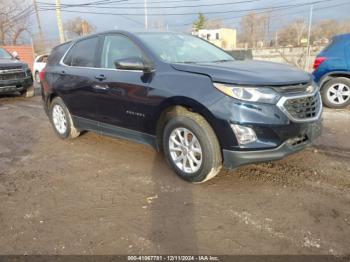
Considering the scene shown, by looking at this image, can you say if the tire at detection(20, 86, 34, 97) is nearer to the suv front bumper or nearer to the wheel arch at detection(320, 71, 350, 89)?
the wheel arch at detection(320, 71, 350, 89)

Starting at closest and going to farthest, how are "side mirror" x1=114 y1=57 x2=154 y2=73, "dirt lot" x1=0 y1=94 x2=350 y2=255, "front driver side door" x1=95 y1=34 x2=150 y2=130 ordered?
"dirt lot" x1=0 y1=94 x2=350 y2=255, "side mirror" x1=114 y1=57 x2=154 y2=73, "front driver side door" x1=95 y1=34 x2=150 y2=130

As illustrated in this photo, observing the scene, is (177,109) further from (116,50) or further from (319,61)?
(319,61)

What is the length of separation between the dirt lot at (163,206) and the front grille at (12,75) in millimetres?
6193

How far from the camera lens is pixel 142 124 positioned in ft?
13.9

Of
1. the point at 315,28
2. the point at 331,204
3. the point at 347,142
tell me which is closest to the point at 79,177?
the point at 331,204

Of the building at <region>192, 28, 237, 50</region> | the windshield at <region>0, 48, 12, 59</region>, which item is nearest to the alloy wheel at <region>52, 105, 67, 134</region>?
the windshield at <region>0, 48, 12, 59</region>

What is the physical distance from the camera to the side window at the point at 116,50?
434 cm

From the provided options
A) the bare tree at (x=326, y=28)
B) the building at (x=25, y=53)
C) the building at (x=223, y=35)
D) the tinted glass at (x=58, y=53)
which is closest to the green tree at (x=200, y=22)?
the building at (x=223, y=35)

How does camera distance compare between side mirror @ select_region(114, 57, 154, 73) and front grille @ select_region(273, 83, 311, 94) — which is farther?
side mirror @ select_region(114, 57, 154, 73)

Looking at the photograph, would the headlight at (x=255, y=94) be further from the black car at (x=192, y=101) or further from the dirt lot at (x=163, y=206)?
the dirt lot at (x=163, y=206)

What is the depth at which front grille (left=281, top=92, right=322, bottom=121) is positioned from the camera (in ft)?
11.2

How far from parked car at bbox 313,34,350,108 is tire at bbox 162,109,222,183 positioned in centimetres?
527

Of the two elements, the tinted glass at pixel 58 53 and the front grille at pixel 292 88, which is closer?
the front grille at pixel 292 88

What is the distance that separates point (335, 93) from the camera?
306 inches
